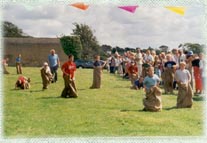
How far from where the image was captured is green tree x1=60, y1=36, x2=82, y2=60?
39.1 ft

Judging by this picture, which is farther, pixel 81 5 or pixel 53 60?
pixel 53 60

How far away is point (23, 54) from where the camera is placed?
13.2 metres

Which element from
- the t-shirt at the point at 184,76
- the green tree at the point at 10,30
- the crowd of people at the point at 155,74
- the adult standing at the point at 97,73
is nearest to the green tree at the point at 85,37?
the crowd of people at the point at 155,74

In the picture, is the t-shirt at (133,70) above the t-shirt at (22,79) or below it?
above

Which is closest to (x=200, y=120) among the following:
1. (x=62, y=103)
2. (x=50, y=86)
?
(x=62, y=103)

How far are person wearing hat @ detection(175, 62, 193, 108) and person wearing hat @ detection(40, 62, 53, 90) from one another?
16.0 feet

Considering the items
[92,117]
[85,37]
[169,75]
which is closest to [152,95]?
[92,117]

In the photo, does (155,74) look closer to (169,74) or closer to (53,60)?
(169,74)

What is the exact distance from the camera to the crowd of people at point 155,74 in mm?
12172

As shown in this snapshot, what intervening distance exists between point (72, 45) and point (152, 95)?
94.7 inches

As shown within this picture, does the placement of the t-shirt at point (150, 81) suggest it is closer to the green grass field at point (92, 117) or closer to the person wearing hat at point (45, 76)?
the green grass field at point (92, 117)

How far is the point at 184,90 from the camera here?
504 inches

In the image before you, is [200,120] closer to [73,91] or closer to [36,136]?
[36,136]

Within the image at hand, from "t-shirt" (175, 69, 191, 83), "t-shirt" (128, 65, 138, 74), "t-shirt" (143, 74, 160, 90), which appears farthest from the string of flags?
"t-shirt" (128, 65, 138, 74)
